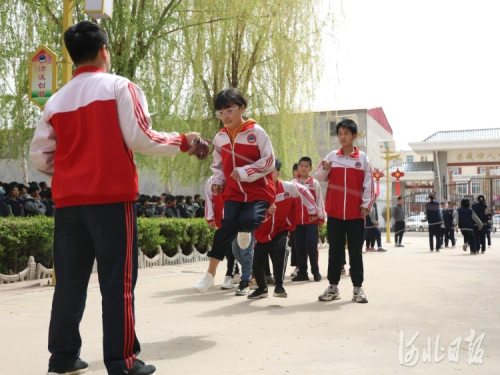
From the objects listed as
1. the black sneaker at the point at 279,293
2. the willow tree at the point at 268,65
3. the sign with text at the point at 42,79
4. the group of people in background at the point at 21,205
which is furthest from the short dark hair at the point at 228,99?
the willow tree at the point at 268,65

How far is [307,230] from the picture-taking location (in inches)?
381

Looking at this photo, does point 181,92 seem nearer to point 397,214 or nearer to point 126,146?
point 397,214

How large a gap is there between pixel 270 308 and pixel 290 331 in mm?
1272

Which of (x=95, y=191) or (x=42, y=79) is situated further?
(x=42, y=79)

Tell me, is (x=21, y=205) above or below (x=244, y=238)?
above

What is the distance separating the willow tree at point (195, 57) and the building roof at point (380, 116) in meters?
23.8

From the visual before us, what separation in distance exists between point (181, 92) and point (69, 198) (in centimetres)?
1327

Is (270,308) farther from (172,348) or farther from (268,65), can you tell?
(268,65)

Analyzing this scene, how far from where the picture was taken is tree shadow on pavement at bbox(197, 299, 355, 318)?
573cm

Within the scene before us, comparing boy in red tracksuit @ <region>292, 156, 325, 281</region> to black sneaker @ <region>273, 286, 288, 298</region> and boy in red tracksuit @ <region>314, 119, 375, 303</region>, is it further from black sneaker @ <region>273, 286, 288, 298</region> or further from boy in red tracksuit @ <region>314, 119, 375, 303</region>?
black sneaker @ <region>273, 286, 288, 298</region>

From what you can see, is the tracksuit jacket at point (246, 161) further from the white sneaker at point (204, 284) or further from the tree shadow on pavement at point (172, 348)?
the tree shadow on pavement at point (172, 348)

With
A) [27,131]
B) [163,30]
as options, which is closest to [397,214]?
[163,30]

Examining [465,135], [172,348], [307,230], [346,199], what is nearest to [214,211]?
[346,199]

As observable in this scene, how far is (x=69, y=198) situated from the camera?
3303mm
